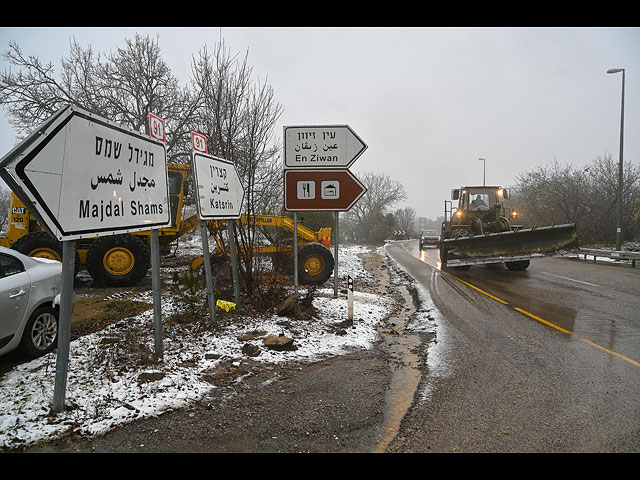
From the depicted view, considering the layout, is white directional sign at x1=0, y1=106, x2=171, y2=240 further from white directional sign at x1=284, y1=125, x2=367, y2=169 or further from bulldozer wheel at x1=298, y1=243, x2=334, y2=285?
bulldozer wheel at x1=298, y1=243, x2=334, y2=285

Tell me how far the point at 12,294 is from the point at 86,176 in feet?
6.66

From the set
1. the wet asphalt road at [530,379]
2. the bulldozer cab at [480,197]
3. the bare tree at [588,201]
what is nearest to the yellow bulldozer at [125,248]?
the wet asphalt road at [530,379]

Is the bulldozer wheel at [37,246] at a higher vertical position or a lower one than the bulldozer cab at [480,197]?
lower

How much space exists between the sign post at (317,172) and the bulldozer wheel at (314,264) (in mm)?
2795

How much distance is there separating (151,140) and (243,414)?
327 cm

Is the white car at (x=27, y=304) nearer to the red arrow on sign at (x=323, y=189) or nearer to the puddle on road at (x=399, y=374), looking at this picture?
the puddle on road at (x=399, y=374)

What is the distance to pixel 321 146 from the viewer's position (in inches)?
316

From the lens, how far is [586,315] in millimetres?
7422

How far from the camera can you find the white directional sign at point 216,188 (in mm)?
5746

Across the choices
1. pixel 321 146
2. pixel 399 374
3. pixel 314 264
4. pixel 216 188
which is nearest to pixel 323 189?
pixel 321 146

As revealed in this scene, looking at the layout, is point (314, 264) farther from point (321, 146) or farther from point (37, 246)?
point (37, 246)

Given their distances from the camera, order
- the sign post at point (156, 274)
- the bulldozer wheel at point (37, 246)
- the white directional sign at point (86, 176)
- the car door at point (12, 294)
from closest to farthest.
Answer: the white directional sign at point (86, 176) → the car door at point (12, 294) → the sign post at point (156, 274) → the bulldozer wheel at point (37, 246)

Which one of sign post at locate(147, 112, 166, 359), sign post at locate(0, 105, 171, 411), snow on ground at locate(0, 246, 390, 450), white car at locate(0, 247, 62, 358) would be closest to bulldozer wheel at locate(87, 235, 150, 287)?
snow on ground at locate(0, 246, 390, 450)

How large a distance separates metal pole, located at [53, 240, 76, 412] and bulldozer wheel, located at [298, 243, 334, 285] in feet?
24.7
